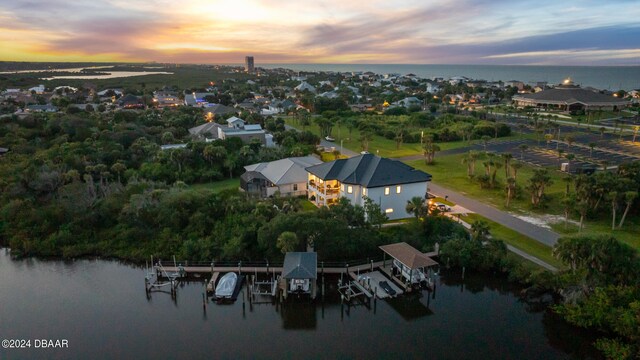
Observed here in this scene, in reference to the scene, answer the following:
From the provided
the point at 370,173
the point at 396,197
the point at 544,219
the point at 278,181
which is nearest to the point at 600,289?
the point at 544,219

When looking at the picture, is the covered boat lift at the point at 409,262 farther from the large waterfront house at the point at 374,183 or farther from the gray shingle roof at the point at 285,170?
the gray shingle roof at the point at 285,170

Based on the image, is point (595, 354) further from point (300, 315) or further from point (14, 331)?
point (14, 331)

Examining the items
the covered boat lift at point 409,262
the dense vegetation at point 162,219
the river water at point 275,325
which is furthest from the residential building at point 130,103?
the covered boat lift at point 409,262

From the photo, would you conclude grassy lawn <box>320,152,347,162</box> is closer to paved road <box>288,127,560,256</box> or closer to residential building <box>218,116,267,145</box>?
residential building <box>218,116,267,145</box>

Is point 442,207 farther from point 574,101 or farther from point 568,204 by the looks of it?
point 574,101

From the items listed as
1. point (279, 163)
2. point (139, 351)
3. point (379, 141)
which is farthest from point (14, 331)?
point (379, 141)

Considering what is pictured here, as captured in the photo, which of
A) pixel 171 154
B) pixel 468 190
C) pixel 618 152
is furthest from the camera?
pixel 618 152
